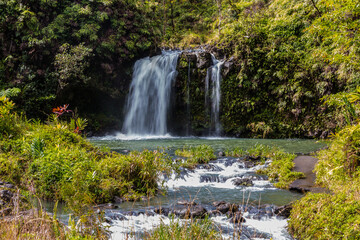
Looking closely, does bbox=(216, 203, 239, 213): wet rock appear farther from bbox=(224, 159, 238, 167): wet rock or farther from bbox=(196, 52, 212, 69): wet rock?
bbox=(196, 52, 212, 69): wet rock

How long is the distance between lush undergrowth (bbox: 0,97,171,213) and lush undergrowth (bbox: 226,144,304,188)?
10.1ft

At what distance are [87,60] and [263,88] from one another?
503 inches

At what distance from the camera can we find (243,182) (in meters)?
7.88

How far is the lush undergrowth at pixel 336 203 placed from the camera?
3695mm

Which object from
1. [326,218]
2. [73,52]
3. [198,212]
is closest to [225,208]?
[198,212]

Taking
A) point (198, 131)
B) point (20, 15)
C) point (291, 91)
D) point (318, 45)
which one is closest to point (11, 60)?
point (20, 15)

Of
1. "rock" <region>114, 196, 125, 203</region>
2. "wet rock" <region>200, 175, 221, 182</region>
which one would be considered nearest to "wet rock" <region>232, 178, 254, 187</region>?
"wet rock" <region>200, 175, 221, 182</region>

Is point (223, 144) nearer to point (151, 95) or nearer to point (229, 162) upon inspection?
point (229, 162)

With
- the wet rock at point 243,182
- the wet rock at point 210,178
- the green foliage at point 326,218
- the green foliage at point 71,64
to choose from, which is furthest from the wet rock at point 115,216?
the green foliage at point 71,64

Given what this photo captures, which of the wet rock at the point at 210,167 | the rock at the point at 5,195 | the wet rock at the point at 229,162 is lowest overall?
the wet rock at the point at 210,167

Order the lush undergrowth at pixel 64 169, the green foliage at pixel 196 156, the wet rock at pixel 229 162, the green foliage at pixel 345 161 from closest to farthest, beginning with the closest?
1. the green foliage at pixel 345 161
2. the lush undergrowth at pixel 64 169
3. the green foliage at pixel 196 156
4. the wet rock at pixel 229 162

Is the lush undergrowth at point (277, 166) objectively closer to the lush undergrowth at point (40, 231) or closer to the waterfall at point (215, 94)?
the lush undergrowth at point (40, 231)

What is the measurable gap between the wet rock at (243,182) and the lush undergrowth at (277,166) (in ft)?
2.12

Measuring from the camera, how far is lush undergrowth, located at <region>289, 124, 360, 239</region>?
3.70m
